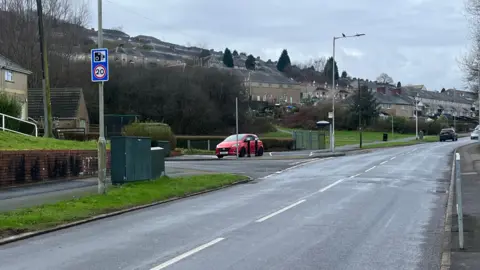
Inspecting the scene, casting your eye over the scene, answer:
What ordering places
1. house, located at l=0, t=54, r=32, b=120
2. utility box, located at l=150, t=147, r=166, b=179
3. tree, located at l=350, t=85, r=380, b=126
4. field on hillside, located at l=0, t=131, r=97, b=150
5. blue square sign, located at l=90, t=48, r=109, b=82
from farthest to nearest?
1. tree, located at l=350, t=85, r=380, b=126
2. house, located at l=0, t=54, r=32, b=120
3. utility box, located at l=150, t=147, r=166, b=179
4. field on hillside, located at l=0, t=131, r=97, b=150
5. blue square sign, located at l=90, t=48, r=109, b=82

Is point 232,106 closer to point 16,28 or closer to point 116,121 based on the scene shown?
point 116,121

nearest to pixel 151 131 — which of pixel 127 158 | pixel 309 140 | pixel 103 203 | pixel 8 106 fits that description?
pixel 8 106

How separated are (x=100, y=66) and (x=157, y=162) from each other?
547 cm

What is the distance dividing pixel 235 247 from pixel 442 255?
3.21 metres

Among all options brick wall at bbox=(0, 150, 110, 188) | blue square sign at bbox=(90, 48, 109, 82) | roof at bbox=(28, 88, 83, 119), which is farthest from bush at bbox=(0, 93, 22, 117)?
roof at bbox=(28, 88, 83, 119)

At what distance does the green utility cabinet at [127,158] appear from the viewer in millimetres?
19125

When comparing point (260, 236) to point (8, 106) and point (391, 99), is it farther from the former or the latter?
point (391, 99)

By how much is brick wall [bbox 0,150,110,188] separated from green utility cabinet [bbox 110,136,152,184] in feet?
8.33

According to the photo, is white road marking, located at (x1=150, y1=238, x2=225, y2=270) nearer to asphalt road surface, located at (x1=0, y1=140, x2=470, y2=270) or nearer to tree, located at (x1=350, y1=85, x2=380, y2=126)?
asphalt road surface, located at (x1=0, y1=140, x2=470, y2=270)

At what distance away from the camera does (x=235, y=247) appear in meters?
9.88

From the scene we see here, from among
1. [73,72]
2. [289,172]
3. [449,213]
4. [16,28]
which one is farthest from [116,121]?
[449,213]

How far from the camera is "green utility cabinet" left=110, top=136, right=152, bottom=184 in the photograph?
753 inches

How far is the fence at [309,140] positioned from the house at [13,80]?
27.8 meters

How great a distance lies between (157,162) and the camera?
69.8 ft
